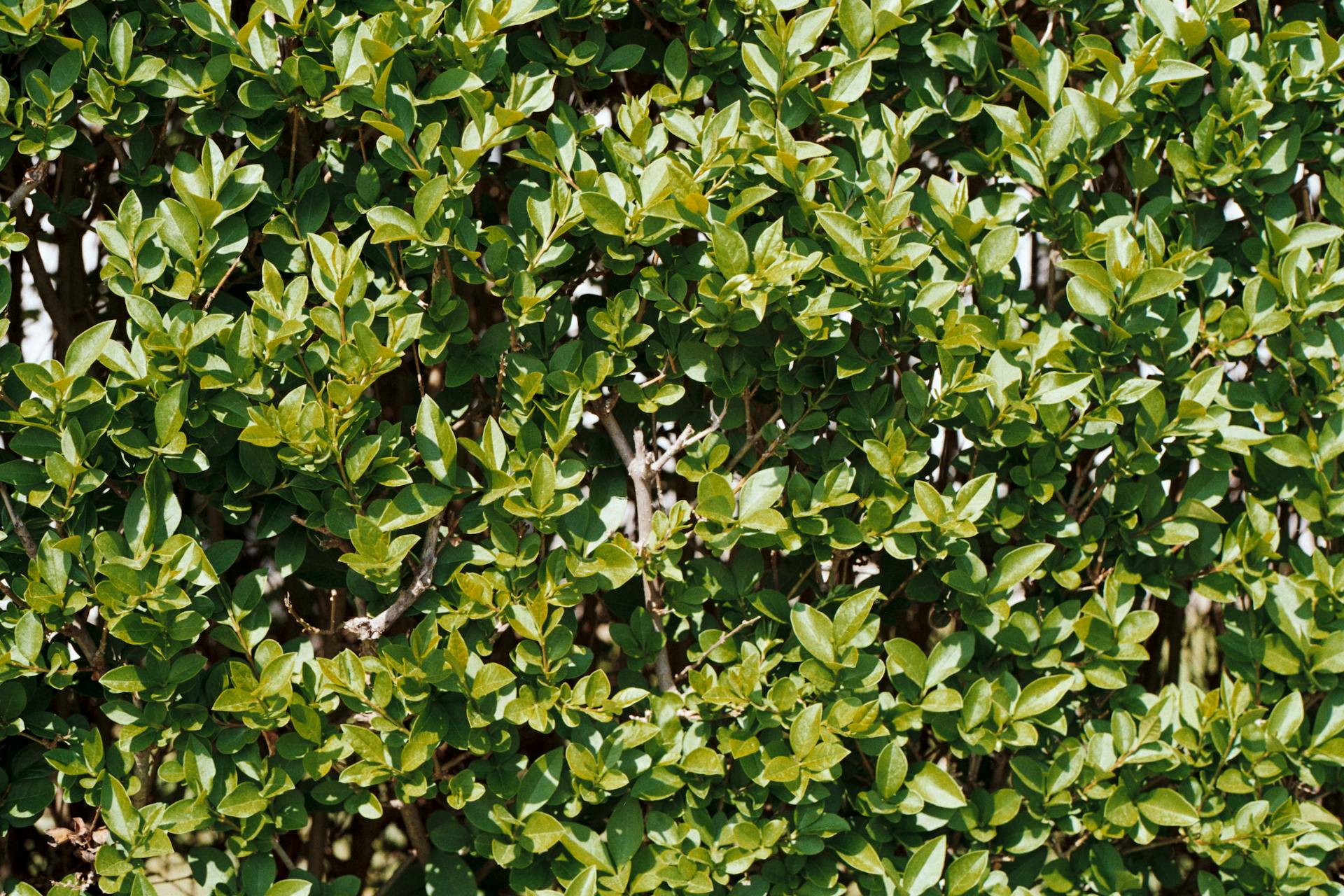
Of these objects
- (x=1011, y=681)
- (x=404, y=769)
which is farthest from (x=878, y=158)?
(x=404, y=769)

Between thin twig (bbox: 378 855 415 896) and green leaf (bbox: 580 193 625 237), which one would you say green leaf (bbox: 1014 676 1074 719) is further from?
thin twig (bbox: 378 855 415 896)

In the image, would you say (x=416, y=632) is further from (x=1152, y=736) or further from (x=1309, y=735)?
(x=1309, y=735)

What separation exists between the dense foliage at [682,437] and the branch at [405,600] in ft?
0.03

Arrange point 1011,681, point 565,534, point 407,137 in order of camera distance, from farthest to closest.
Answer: point 1011,681
point 565,534
point 407,137

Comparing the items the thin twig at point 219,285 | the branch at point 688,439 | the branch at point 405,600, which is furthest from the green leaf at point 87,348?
the branch at point 688,439

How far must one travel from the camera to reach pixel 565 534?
1.96 m

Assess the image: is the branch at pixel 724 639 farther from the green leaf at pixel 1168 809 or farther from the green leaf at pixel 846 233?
the green leaf at pixel 1168 809

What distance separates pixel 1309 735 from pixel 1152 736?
1.26ft

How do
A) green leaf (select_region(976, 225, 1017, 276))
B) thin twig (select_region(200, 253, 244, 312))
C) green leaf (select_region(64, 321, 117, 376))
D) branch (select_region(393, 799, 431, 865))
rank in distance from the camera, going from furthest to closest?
branch (select_region(393, 799, 431, 865)) → green leaf (select_region(976, 225, 1017, 276)) → thin twig (select_region(200, 253, 244, 312)) → green leaf (select_region(64, 321, 117, 376))

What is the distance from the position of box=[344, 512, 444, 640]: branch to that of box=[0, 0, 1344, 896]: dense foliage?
0.4 inches

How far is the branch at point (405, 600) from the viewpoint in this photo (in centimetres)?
194

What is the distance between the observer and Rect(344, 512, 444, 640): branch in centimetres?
194

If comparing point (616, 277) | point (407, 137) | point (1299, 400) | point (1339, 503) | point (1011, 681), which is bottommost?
point (1011, 681)

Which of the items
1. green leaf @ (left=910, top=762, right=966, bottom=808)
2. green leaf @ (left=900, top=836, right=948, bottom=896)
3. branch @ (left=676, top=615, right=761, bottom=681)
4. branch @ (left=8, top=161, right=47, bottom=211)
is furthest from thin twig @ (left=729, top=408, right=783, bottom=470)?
branch @ (left=8, top=161, right=47, bottom=211)
